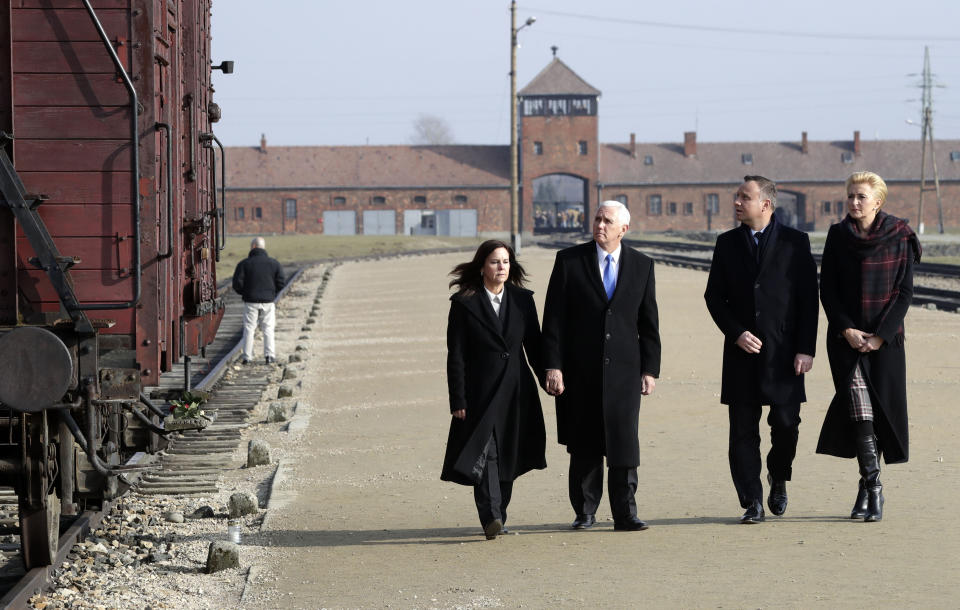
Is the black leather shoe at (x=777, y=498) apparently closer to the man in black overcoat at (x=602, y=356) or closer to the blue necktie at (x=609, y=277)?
the man in black overcoat at (x=602, y=356)

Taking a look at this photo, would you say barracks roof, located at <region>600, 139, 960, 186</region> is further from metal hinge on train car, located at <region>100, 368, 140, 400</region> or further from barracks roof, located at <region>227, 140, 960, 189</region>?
→ metal hinge on train car, located at <region>100, 368, 140, 400</region>

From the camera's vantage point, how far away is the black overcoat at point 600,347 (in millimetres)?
7484

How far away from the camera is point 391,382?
1573 centimetres

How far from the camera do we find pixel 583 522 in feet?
25.2

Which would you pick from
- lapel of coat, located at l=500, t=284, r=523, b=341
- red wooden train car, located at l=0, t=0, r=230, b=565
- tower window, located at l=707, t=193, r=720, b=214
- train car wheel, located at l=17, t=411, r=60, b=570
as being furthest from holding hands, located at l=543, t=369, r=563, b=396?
tower window, located at l=707, t=193, r=720, b=214

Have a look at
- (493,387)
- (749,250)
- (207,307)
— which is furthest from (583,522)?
(207,307)

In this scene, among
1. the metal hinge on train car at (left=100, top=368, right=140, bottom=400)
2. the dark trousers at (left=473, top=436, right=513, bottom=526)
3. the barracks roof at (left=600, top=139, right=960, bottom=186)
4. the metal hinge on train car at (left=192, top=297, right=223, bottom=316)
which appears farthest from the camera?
the barracks roof at (left=600, top=139, right=960, bottom=186)

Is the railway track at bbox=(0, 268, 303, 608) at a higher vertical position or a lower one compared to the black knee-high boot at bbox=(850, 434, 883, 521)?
lower

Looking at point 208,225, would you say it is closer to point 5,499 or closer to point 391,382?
point 5,499

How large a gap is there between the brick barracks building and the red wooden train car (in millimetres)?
74938

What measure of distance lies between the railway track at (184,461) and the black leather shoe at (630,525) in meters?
2.78

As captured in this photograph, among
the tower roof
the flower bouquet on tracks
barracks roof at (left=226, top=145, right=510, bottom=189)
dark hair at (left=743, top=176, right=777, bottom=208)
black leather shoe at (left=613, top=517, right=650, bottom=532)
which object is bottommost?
black leather shoe at (left=613, top=517, right=650, bottom=532)

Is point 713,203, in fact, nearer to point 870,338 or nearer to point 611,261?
point 870,338

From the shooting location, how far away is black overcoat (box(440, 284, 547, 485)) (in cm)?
744
